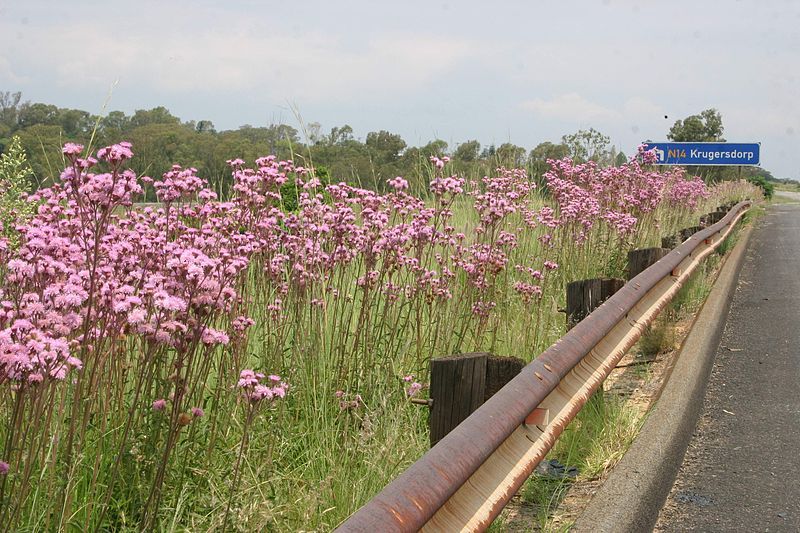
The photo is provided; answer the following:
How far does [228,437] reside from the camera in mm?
4621

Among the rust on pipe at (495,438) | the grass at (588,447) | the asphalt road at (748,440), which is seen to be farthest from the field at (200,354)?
the asphalt road at (748,440)

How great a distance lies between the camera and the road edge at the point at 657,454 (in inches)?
151

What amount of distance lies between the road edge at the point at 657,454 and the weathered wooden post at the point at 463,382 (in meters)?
0.65

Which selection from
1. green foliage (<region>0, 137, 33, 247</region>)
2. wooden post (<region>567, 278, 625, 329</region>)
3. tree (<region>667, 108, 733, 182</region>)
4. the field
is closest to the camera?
the field

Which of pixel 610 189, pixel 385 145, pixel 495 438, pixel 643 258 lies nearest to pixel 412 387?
pixel 495 438

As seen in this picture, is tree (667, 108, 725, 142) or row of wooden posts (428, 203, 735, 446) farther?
tree (667, 108, 725, 142)

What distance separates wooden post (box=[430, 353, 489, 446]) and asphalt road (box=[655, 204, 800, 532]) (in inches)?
47.3

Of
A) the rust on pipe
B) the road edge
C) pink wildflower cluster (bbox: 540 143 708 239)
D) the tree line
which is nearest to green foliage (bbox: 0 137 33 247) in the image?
the tree line

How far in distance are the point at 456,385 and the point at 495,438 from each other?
0.78 m

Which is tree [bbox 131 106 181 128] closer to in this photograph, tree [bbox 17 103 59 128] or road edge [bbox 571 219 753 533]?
tree [bbox 17 103 59 128]

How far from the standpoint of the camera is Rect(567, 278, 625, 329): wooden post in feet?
21.1

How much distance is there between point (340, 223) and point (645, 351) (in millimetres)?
3456

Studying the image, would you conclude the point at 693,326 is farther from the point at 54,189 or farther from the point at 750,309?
the point at 54,189

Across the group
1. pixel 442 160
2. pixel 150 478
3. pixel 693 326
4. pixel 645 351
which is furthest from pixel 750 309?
pixel 150 478
